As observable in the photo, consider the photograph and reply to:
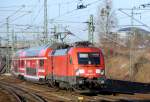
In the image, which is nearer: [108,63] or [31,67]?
[31,67]

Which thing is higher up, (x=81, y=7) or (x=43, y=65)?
(x=81, y=7)

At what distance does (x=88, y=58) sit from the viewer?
28594mm

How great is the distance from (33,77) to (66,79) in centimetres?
1194

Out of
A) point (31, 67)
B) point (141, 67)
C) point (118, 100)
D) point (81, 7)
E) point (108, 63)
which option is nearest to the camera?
point (118, 100)

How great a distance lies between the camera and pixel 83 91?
92.3ft

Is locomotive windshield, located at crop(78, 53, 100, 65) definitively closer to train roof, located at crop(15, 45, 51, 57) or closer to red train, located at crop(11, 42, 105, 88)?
red train, located at crop(11, 42, 105, 88)

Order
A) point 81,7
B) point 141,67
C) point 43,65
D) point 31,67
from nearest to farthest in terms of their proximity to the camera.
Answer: point 43,65, point 81,7, point 31,67, point 141,67

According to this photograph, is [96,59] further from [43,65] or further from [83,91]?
[43,65]

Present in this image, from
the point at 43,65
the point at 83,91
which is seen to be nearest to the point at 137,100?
the point at 83,91

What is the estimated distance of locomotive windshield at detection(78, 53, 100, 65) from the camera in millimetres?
28406

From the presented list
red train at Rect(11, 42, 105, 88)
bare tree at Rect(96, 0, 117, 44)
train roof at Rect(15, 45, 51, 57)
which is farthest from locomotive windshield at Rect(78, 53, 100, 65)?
bare tree at Rect(96, 0, 117, 44)

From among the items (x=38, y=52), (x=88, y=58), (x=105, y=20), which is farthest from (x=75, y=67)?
(x=105, y=20)

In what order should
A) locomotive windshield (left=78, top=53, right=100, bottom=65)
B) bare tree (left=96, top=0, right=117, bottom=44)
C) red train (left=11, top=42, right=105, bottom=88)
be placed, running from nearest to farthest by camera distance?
red train (left=11, top=42, right=105, bottom=88) < locomotive windshield (left=78, top=53, right=100, bottom=65) < bare tree (left=96, top=0, right=117, bottom=44)

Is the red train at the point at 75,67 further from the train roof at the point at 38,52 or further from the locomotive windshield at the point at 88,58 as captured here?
the train roof at the point at 38,52
